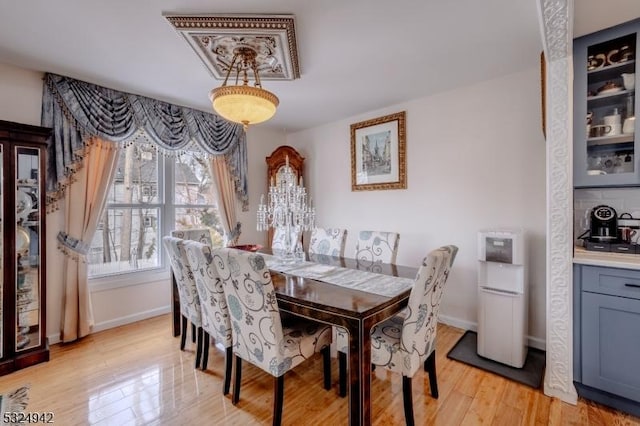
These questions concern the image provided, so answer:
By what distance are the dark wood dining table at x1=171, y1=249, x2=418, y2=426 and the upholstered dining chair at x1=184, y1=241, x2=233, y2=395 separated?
0.38m

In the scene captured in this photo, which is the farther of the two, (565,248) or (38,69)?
(38,69)

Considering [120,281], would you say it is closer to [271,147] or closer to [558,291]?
[271,147]

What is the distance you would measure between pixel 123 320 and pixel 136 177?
1.58m

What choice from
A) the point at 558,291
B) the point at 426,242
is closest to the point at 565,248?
the point at 558,291

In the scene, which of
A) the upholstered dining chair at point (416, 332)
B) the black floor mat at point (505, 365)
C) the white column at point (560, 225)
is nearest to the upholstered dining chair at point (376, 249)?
the upholstered dining chair at point (416, 332)

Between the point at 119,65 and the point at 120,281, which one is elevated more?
the point at 119,65

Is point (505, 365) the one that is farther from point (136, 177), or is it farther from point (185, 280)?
point (136, 177)

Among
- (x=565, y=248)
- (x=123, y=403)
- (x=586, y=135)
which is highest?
(x=586, y=135)

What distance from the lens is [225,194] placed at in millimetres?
3783

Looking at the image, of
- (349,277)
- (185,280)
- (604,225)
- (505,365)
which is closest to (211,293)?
→ (185,280)

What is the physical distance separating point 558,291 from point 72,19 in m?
3.57

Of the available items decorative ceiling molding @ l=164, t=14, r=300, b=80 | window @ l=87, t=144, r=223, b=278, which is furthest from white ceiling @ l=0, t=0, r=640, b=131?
window @ l=87, t=144, r=223, b=278

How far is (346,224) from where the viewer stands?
12.9 ft

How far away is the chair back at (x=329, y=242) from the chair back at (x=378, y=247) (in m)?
0.21
